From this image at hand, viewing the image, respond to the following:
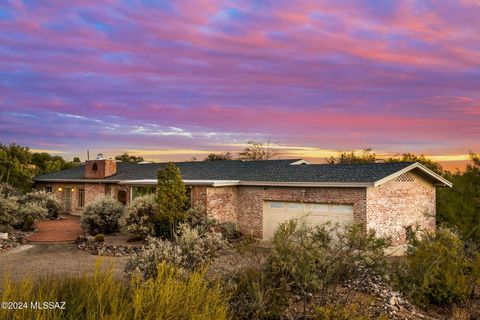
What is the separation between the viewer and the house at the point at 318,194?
1822 centimetres

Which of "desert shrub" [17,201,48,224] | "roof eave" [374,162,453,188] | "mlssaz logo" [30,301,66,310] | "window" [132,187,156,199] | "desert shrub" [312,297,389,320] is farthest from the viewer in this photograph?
"window" [132,187,156,199]

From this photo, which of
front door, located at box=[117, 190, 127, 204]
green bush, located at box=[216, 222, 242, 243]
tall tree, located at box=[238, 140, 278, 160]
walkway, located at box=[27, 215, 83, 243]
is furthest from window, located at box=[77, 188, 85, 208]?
tall tree, located at box=[238, 140, 278, 160]

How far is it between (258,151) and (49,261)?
4744cm

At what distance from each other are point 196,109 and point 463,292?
20.7 m

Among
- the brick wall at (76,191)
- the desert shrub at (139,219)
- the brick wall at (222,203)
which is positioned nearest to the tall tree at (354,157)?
the brick wall at (76,191)

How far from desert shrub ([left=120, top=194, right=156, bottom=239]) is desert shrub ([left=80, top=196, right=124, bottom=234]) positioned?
2.18 meters

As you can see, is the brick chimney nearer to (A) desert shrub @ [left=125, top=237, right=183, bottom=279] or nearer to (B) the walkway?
(B) the walkway

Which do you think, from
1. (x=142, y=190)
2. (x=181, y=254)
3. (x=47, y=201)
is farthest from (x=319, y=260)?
(x=47, y=201)

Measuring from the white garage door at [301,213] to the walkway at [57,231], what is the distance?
30.4ft

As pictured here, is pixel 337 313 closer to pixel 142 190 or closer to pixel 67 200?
pixel 142 190

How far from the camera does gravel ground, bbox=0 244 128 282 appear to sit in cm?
1360

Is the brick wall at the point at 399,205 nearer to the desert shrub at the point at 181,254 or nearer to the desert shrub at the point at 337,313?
the desert shrub at the point at 181,254

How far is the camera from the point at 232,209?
22312 millimetres

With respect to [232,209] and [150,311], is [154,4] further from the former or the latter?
[150,311]
